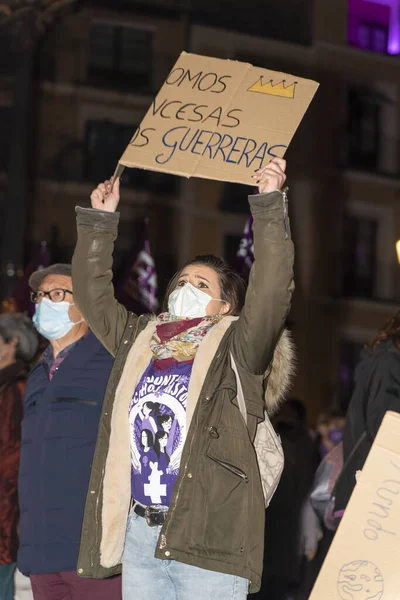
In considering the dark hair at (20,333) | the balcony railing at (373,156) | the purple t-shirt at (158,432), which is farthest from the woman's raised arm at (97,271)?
the balcony railing at (373,156)

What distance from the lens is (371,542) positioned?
155 inches

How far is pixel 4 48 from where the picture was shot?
2481 cm

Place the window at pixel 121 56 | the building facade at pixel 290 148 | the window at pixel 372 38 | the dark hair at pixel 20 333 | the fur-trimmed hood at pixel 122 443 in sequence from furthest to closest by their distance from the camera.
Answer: the window at pixel 372 38
the window at pixel 121 56
the building facade at pixel 290 148
the dark hair at pixel 20 333
the fur-trimmed hood at pixel 122 443

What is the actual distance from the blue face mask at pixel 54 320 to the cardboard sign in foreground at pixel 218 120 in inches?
A: 50.0

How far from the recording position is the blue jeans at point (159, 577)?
4.19m

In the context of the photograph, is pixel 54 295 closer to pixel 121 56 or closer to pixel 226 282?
pixel 226 282

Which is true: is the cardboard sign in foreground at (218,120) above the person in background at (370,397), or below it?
above

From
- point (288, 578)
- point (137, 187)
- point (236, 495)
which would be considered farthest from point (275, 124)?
point (137, 187)

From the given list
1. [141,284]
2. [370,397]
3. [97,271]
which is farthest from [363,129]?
[97,271]

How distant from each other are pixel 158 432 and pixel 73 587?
3.92 ft

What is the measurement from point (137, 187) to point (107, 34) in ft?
13.0

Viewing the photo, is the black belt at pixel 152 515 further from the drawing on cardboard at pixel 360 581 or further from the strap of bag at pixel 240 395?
the drawing on cardboard at pixel 360 581

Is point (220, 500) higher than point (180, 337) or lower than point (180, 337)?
lower

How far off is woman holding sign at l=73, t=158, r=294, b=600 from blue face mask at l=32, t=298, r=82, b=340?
1136 millimetres
